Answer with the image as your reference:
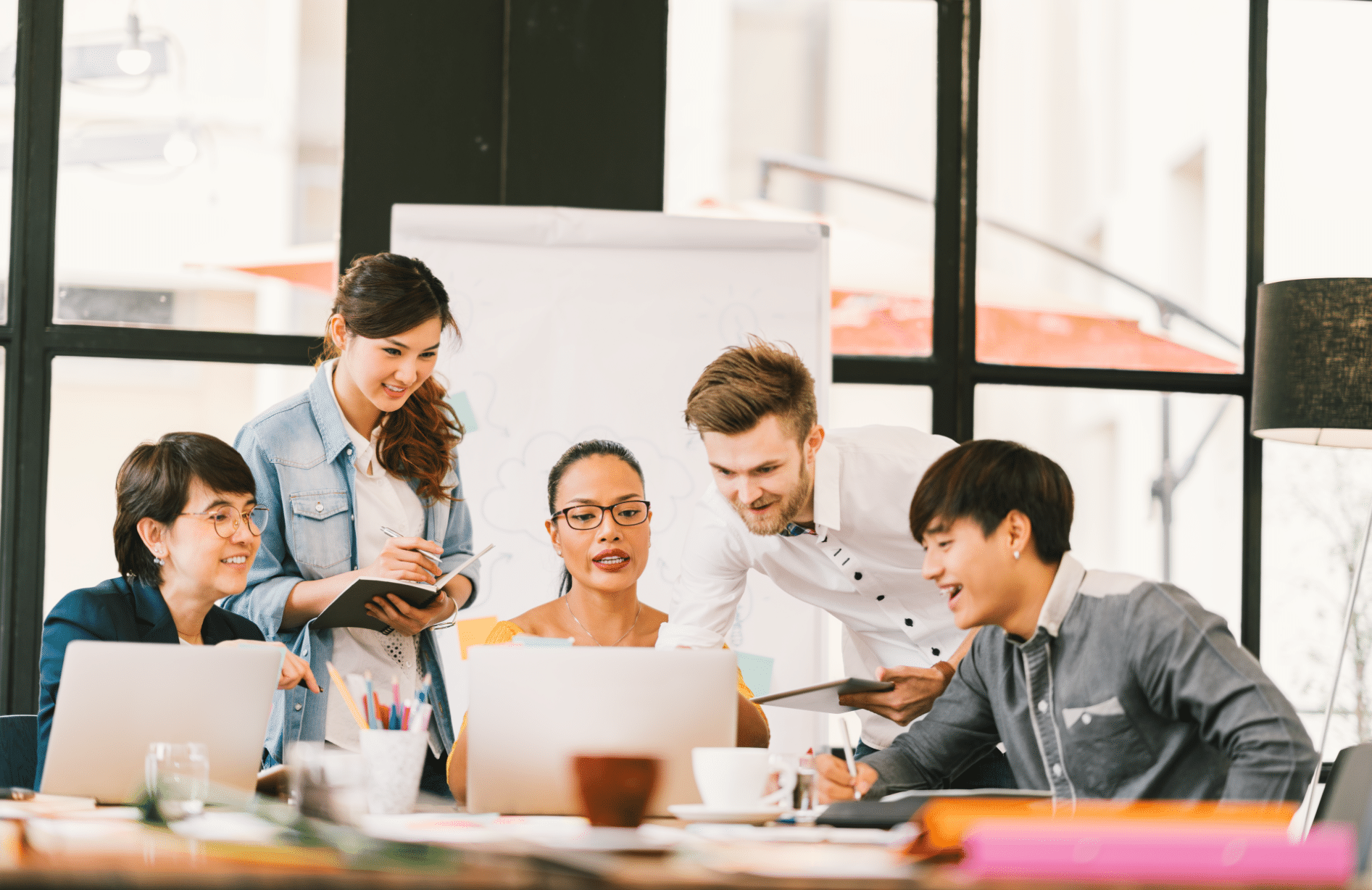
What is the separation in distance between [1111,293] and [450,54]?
2121 millimetres

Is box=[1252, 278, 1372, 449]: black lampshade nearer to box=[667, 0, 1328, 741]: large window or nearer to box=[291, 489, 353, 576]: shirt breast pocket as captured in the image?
box=[667, 0, 1328, 741]: large window

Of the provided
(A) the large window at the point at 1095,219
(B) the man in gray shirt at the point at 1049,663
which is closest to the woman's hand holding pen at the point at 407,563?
(B) the man in gray shirt at the point at 1049,663

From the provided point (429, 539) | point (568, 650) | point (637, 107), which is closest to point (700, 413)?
point (429, 539)

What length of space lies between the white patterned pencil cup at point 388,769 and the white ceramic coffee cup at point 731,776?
1.14ft

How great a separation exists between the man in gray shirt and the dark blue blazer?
42.8 inches

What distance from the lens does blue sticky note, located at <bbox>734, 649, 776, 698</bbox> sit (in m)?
3.10

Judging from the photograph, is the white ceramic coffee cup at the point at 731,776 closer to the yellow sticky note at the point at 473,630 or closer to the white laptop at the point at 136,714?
the white laptop at the point at 136,714

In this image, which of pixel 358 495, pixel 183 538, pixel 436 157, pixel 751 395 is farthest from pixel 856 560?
pixel 436 157

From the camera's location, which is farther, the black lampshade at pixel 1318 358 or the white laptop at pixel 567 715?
the black lampshade at pixel 1318 358

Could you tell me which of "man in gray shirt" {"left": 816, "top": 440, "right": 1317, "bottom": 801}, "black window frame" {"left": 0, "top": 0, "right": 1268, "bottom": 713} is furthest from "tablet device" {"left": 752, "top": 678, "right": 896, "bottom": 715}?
"black window frame" {"left": 0, "top": 0, "right": 1268, "bottom": 713}

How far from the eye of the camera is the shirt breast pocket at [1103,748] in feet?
5.55

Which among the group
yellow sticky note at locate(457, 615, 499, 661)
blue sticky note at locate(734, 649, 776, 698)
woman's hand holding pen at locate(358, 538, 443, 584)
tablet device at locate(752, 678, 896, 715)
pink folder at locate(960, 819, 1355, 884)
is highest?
woman's hand holding pen at locate(358, 538, 443, 584)

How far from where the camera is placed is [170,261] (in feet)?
11.7

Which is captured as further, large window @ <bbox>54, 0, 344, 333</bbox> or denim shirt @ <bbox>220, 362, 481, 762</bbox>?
large window @ <bbox>54, 0, 344, 333</bbox>
